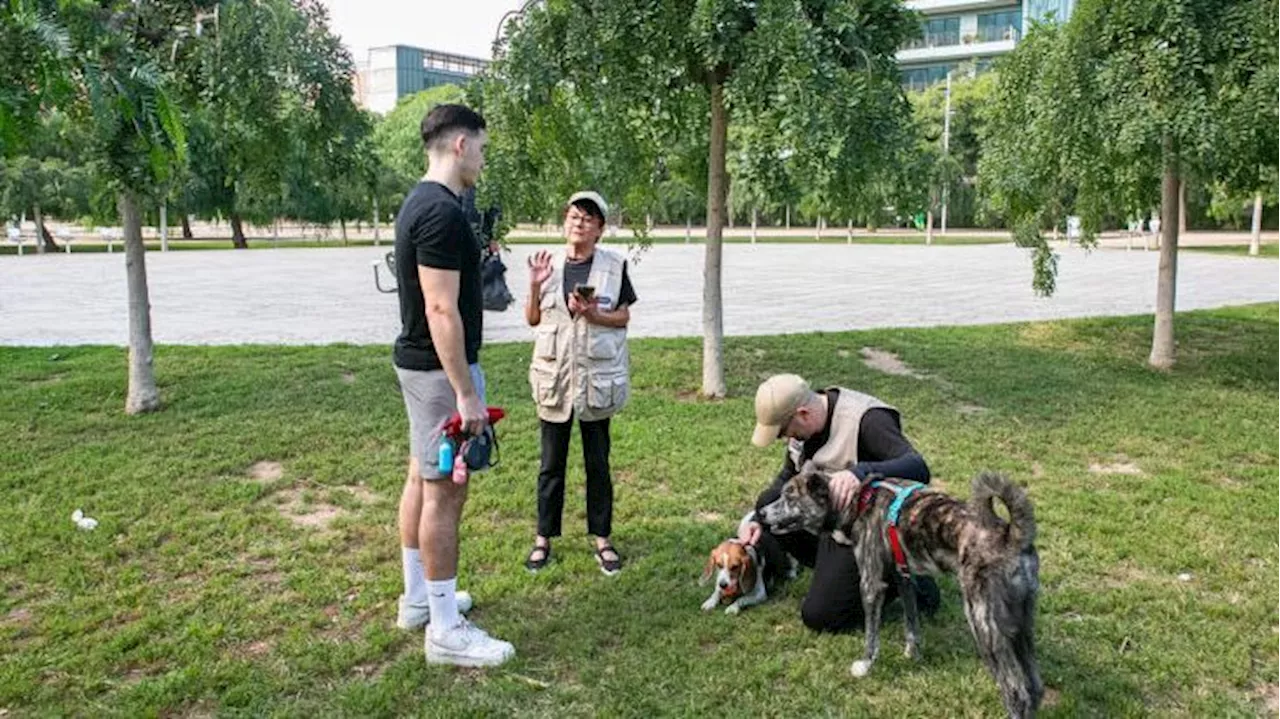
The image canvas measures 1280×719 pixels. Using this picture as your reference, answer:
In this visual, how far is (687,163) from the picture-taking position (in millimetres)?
8867

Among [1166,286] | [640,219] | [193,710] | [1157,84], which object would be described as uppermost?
[1157,84]

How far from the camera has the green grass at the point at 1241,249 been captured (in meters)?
29.8

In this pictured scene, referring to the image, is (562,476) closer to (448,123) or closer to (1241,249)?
(448,123)

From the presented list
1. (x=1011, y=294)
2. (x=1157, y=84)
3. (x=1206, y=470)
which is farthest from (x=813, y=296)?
(x=1206, y=470)

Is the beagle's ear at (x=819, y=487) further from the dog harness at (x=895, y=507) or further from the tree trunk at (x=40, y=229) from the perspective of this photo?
the tree trunk at (x=40, y=229)

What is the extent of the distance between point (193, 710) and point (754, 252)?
103ft

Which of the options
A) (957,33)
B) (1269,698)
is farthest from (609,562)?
(957,33)

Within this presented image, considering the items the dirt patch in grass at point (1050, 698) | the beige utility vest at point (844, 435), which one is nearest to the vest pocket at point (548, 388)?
the beige utility vest at point (844, 435)

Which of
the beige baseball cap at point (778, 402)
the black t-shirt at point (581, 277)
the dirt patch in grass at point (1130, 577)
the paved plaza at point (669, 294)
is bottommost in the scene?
the dirt patch in grass at point (1130, 577)

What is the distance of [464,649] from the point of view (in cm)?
368

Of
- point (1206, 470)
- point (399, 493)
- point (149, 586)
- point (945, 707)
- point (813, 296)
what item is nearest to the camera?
point (945, 707)

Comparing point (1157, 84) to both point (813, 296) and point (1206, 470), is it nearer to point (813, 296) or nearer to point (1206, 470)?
point (1206, 470)

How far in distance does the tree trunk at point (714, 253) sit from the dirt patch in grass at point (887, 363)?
198 centimetres

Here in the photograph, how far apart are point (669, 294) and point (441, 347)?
14.5 m
